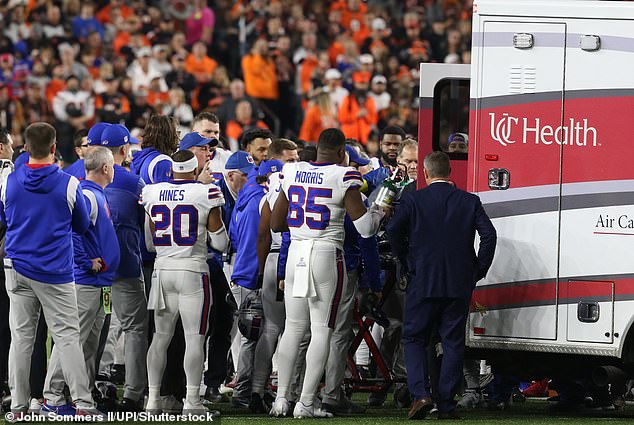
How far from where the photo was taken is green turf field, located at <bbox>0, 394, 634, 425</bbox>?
31.7 ft

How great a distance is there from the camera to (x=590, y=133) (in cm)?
953

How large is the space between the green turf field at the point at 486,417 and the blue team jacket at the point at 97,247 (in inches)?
47.6

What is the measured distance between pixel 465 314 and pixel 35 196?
10.5ft

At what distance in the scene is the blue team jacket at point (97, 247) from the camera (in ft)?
31.6

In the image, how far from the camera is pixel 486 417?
1011 centimetres

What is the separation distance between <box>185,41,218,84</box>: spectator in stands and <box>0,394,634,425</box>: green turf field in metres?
13.3

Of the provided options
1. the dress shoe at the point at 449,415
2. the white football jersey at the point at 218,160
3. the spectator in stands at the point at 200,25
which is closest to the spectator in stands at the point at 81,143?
the white football jersey at the point at 218,160

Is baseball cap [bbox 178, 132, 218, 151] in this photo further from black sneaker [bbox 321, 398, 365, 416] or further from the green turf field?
black sneaker [bbox 321, 398, 365, 416]

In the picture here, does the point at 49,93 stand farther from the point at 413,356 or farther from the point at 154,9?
the point at 413,356

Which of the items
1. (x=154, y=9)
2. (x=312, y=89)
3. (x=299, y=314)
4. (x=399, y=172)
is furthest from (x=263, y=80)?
(x=299, y=314)

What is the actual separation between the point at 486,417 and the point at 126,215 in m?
3.15

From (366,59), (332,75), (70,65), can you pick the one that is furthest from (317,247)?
(70,65)

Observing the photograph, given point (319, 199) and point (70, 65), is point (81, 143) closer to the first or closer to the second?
point (319, 199)

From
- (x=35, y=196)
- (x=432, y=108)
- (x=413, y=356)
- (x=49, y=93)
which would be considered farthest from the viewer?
(x=49, y=93)
